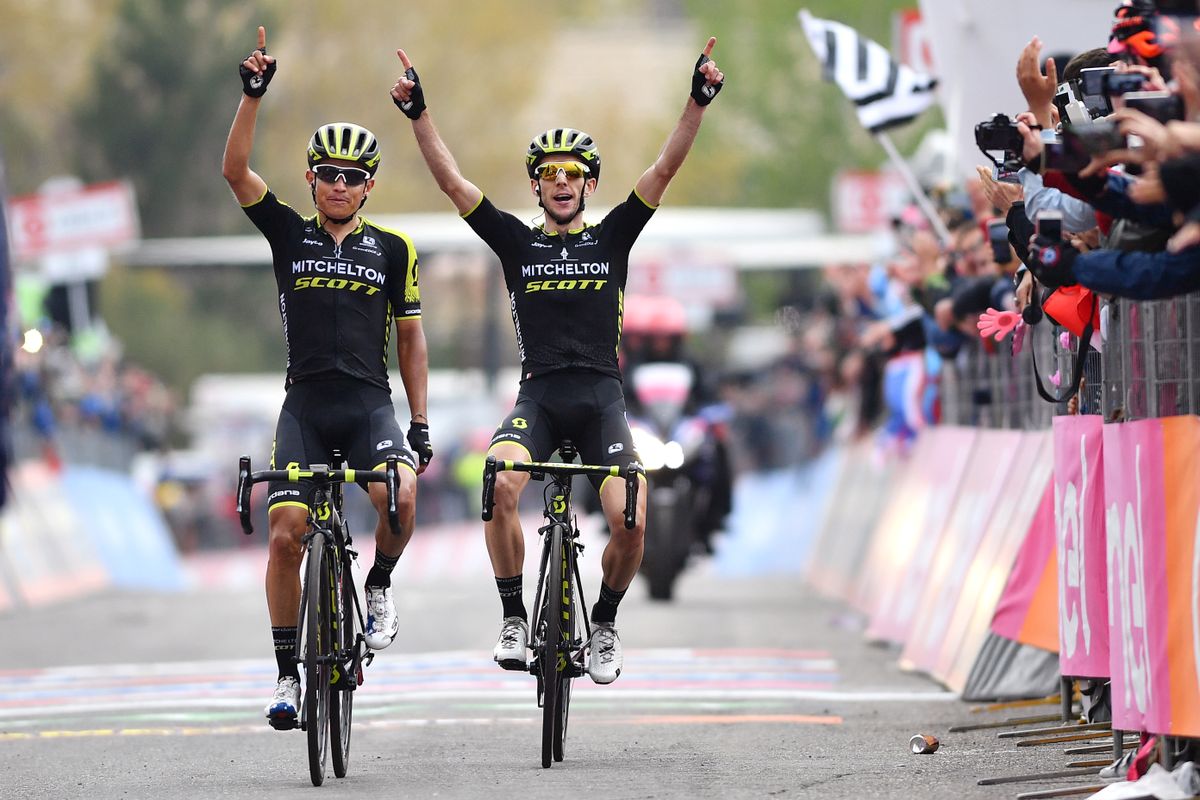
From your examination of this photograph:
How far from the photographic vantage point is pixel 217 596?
25.3 metres

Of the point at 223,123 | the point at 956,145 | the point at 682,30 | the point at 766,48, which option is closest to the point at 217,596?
the point at 956,145

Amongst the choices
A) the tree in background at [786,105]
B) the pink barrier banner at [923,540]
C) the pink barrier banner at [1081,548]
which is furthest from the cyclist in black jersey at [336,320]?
the tree in background at [786,105]

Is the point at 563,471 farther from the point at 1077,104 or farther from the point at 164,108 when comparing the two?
the point at 164,108

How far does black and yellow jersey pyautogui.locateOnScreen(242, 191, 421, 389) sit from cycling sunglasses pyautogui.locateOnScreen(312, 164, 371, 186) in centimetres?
19

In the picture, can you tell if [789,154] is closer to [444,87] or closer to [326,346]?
[444,87]

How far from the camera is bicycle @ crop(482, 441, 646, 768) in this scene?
33.6 feet

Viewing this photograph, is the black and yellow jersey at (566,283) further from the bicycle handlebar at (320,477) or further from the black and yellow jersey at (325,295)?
the bicycle handlebar at (320,477)

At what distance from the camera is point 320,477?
33.0ft

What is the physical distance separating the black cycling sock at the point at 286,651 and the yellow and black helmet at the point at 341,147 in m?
1.88

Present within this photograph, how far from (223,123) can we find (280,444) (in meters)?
71.6

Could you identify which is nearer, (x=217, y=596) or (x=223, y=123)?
(x=217, y=596)

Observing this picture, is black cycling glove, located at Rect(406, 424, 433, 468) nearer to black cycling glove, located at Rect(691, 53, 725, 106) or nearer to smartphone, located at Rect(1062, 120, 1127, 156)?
black cycling glove, located at Rect(691, 53, 725, 106)

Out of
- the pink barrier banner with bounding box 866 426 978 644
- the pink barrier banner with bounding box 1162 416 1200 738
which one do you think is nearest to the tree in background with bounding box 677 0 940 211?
the pink barrier banner with bounding box 866 426 978 644

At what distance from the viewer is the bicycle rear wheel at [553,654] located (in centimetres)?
1021
